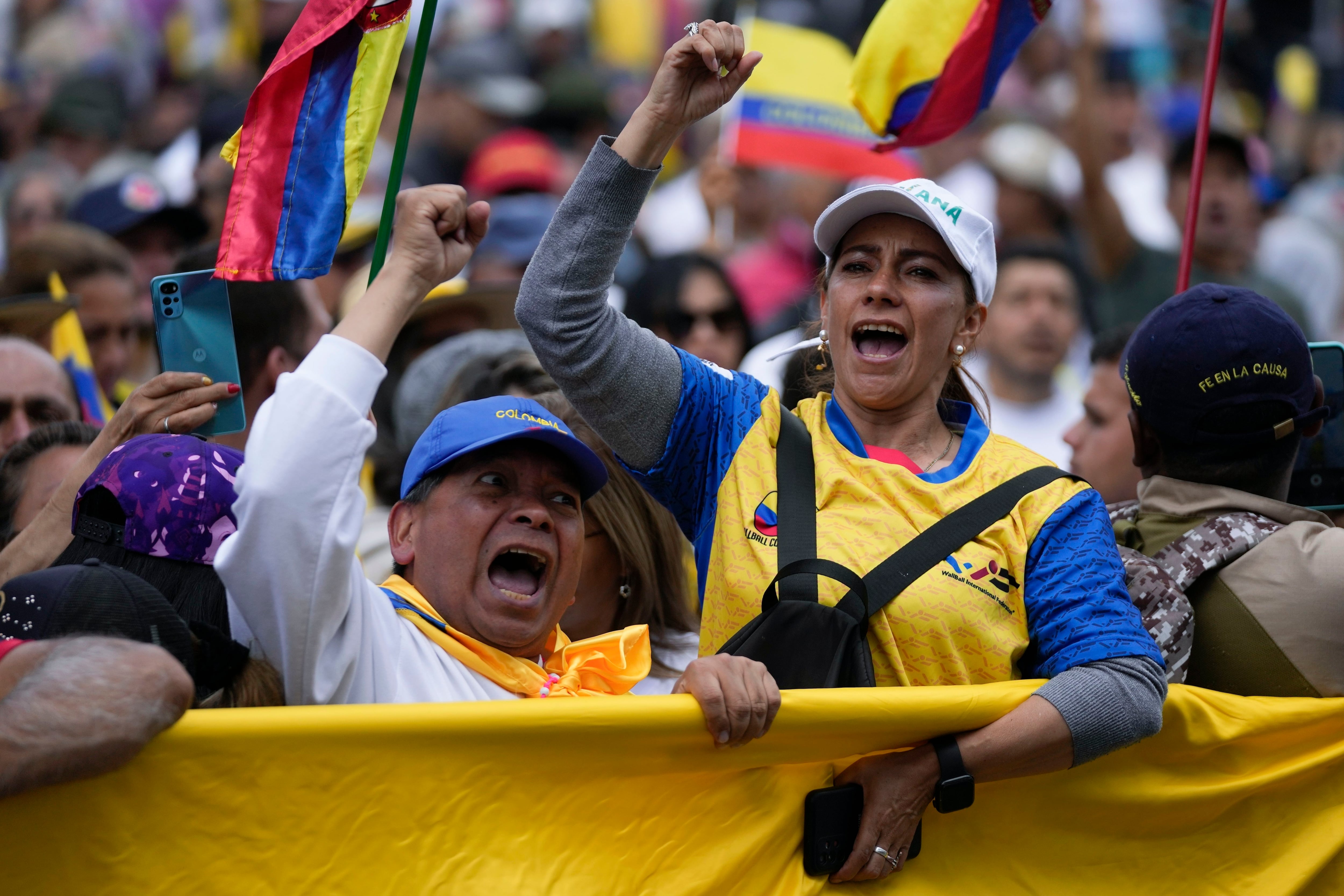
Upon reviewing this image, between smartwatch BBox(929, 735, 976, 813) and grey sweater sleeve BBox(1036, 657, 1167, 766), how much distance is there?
187mm

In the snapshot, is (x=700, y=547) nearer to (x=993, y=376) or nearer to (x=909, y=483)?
(x=909, y=483)

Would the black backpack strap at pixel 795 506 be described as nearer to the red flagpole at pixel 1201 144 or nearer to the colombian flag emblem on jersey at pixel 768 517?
the colombian flag emblem on jersey at pixel 768 517

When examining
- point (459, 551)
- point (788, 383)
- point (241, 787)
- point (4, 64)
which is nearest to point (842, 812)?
point (459, 551)

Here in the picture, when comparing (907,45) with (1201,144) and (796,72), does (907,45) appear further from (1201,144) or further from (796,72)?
(796,72)

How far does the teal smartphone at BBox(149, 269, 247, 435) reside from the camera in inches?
119

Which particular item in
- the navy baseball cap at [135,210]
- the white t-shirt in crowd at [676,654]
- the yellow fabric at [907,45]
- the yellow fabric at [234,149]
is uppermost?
the yellow fabric at [907,45]

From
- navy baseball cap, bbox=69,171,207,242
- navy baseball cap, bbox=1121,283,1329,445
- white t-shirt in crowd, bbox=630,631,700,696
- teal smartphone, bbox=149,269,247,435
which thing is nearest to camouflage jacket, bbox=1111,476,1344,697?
navy baseball cap, bbox=1121,283,1329,445

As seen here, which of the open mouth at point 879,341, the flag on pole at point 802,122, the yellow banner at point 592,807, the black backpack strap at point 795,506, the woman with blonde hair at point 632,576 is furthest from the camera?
the flag on pole at point 802,122

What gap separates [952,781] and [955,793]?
21 millimetres

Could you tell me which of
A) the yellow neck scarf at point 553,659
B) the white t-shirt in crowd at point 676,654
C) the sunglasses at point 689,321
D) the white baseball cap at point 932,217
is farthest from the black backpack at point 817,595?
the sunglasses at point 689,321

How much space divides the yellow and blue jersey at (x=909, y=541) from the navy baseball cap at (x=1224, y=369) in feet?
1.20

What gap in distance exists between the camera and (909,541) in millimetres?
2580

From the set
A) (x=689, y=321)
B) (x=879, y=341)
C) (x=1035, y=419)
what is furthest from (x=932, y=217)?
(x=1035, y=419)

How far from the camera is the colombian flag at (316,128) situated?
2854mm
